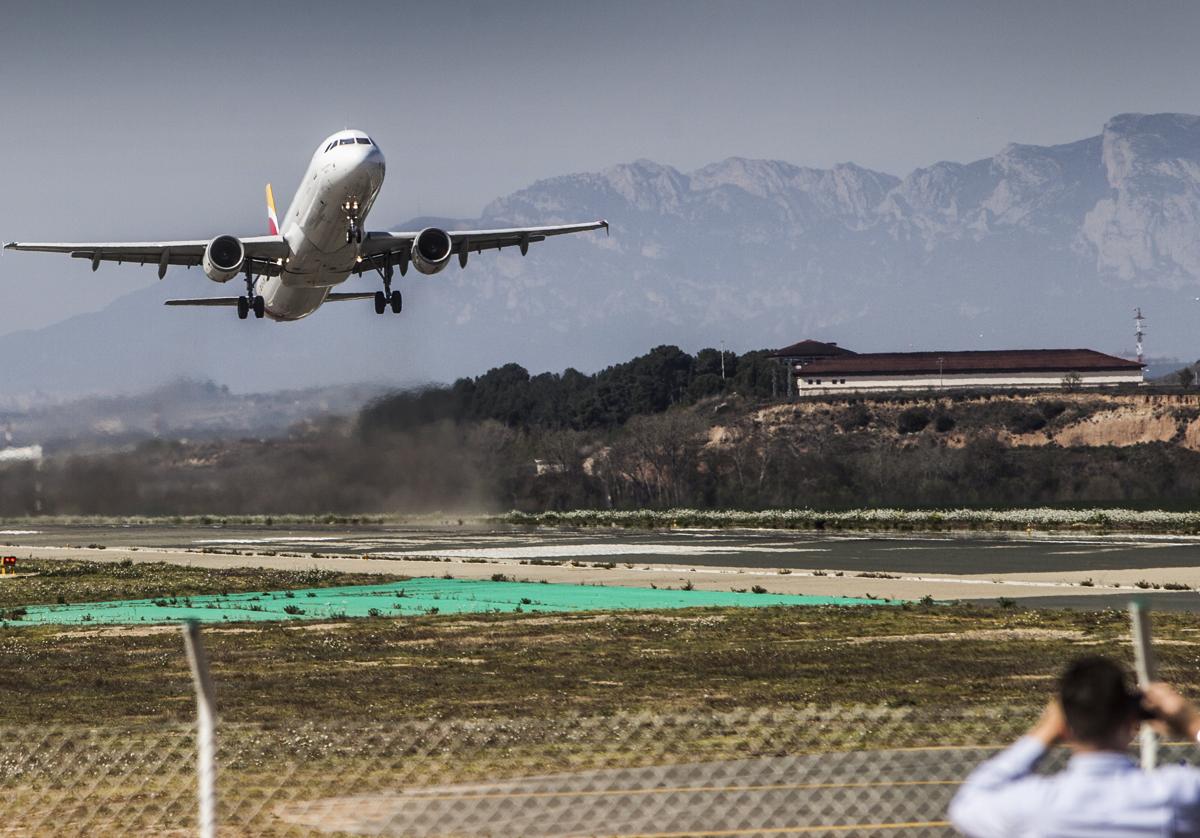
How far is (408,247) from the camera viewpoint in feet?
159

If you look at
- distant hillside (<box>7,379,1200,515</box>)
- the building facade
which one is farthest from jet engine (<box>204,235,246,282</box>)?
the building facade

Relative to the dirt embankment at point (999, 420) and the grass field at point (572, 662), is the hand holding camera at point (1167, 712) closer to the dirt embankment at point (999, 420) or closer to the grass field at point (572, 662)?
the grass field at point (572, 662)

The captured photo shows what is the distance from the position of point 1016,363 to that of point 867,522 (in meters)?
98.3

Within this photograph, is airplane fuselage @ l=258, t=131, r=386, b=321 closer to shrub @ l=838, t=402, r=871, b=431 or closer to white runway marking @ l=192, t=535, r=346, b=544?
white runway marking @ l=192, t=535, r=346, b=544

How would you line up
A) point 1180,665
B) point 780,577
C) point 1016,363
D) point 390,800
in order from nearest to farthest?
point 390,800
point 1180,665
point 780,577
point 1016,363

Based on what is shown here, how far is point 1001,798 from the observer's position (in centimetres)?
630

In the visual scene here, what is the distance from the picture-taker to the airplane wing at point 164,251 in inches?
1842

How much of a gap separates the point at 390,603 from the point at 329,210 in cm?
1019

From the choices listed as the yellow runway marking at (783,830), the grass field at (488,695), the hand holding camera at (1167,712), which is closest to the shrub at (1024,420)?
Answer: the grass field at (488,695)

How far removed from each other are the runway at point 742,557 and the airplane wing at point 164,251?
11.7 metres

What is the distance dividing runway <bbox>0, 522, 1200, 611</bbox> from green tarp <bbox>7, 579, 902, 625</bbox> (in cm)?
260

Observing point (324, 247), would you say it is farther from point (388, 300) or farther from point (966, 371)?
point (966, 371)

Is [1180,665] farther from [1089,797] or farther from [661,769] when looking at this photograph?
[1089,797]

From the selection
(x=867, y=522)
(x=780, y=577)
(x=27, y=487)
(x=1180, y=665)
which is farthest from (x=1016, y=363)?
(x=1180, y=665)
